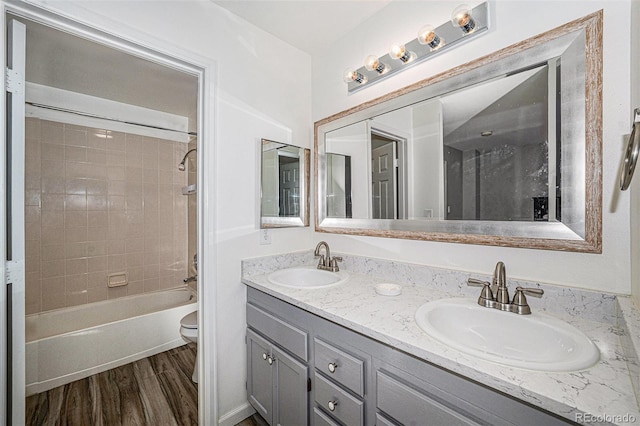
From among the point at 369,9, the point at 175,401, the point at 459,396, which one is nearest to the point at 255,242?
the point at 175,401

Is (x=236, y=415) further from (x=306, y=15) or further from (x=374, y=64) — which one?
(x=306, y=15)

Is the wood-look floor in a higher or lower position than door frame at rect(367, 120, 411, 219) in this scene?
lower

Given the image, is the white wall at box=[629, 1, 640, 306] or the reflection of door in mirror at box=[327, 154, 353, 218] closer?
the white wall at box=[629, 1, 640, 306]

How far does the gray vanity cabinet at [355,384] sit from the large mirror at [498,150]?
0.66 m

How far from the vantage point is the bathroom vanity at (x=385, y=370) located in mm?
638

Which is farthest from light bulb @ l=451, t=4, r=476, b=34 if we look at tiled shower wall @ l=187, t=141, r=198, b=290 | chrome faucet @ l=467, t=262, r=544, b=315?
tiled shower wall @ l=187, t=141, r=198, b=290

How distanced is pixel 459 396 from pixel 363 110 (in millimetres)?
1553

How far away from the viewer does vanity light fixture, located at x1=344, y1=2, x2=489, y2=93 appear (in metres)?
1.23

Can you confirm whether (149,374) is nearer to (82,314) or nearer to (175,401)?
(175,401)

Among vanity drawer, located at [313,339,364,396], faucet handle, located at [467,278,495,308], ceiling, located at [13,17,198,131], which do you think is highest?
ceiling, located at [13,17,198,131]

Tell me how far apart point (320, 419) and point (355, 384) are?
0.33 m

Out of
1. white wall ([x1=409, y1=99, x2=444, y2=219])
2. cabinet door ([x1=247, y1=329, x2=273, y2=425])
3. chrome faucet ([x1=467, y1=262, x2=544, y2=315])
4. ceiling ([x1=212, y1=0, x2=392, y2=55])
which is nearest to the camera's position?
chrome faucet ([x1=467, y1=262, x2=544, y2=315])

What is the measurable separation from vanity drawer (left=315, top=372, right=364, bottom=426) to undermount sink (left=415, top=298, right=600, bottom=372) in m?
0.43

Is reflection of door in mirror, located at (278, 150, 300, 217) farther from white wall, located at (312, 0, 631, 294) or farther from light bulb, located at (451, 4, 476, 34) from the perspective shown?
light bulb, located at (451, 4, 476, 34)
